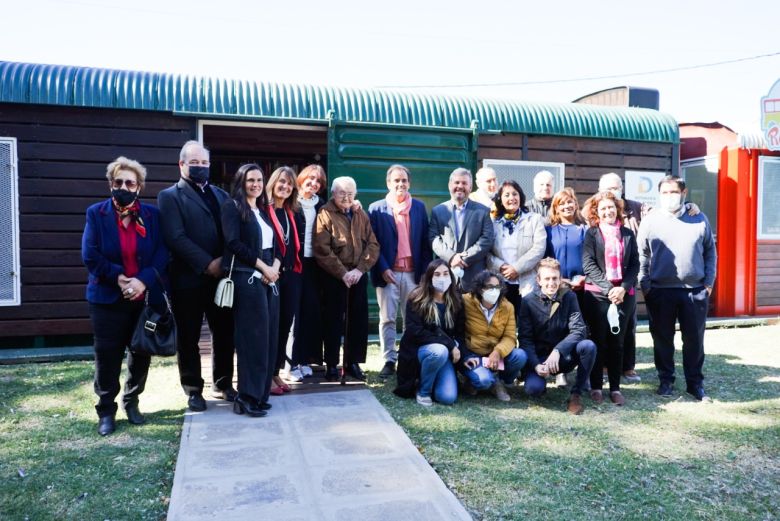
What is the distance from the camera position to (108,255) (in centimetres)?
368

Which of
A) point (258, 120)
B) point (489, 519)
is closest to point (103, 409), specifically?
point (489, 519)

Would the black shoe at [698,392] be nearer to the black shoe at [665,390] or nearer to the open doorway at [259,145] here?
the black shoe at [665,390]

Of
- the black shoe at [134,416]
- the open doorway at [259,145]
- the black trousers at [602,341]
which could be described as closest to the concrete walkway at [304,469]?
the black shoe at [134,416]

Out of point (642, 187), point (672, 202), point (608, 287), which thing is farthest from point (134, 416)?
point (642, 187)

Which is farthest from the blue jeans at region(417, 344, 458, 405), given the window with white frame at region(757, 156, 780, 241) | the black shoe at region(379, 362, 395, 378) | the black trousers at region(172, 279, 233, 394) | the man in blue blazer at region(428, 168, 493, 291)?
the window with white frame at region(757, 156, 780, 241)

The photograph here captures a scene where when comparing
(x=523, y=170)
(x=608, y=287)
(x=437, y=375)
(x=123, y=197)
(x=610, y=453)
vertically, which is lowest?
(x=610, y=453)

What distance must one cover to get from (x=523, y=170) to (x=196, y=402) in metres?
5.05

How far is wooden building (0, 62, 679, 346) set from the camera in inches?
241

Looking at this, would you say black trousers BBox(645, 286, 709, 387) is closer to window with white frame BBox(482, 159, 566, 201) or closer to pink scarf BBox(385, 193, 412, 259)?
pink scarf BBox(385, 193, 412, 259)

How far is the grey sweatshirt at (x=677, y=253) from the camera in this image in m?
4.63

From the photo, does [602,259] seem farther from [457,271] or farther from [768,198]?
[768,198]

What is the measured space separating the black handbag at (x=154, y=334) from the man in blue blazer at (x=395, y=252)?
189 centimetres

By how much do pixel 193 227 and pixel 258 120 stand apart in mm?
3082

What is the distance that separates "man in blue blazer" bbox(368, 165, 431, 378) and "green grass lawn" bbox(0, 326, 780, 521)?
587mm
